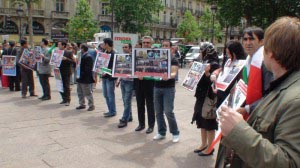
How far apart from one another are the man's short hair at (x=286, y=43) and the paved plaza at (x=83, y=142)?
3.59 metres

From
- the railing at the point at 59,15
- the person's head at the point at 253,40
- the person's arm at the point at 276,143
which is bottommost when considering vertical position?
the person's arm at the point at 276,143

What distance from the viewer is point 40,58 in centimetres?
1049

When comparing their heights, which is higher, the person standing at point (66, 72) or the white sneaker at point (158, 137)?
the person standing at point (66, 72)

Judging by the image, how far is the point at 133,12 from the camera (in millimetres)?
33375

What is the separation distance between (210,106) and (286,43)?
3.65 metres

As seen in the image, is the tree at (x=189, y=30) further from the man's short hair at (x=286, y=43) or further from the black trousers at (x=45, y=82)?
the man's short hair at (x=286, y=43)

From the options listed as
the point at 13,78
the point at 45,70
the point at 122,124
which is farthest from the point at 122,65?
the point at 13,78

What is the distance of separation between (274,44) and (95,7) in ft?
175

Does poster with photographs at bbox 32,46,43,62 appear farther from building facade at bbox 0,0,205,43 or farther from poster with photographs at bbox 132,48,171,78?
building facade at bbox 0,0,205,43

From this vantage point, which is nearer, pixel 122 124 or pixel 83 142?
pixel 83 142

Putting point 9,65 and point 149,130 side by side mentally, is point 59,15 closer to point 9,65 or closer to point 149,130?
point 9,65

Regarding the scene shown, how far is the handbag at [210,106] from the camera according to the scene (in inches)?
205

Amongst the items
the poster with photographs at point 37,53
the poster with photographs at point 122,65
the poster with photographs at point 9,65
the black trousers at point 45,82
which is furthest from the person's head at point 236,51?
the poster with photographs at point 9,65

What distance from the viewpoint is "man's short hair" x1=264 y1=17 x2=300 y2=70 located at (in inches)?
63.7
